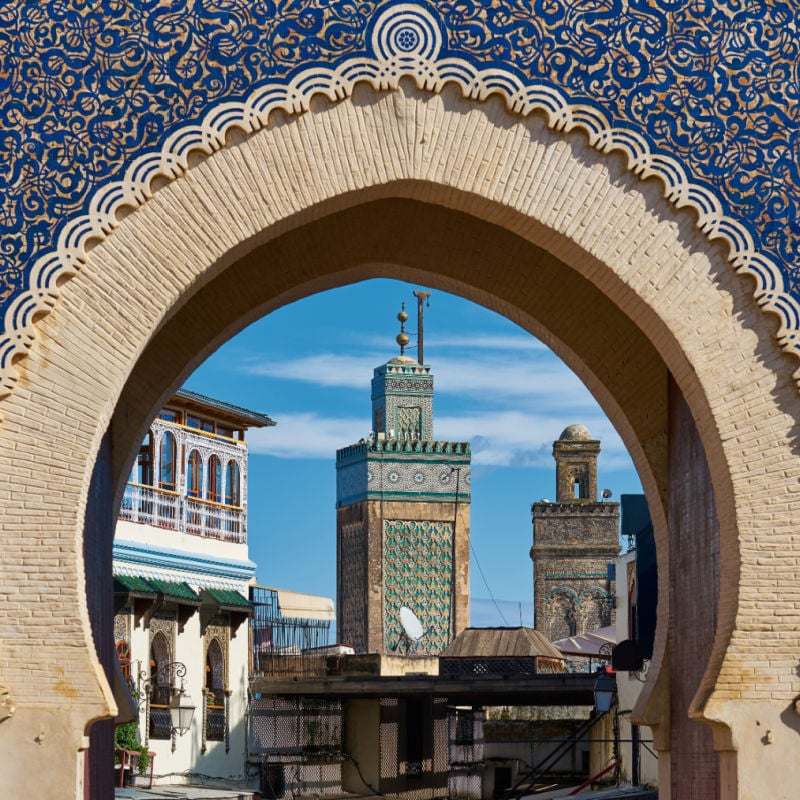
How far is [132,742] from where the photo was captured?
14297mm

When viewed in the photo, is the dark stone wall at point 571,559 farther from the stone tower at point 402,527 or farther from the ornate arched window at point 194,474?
the ornate arched window at point 194,474

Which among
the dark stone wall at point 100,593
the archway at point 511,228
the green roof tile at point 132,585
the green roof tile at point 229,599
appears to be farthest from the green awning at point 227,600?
the archway at point 511,228

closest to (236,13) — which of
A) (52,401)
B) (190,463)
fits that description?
(52,401)

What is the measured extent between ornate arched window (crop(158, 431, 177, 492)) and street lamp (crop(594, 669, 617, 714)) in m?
4.54

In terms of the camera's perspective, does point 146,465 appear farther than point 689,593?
Yes

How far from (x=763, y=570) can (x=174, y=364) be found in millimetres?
2714

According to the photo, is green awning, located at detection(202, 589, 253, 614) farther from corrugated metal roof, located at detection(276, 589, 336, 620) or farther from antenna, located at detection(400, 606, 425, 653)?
antenna, located at detection(400, 606, 425, 653)

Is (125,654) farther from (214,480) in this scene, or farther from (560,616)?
(560,616)

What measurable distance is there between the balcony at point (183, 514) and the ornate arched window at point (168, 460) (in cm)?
15

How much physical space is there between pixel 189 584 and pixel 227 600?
48 centimetres

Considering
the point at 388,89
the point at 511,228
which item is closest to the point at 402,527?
the point at 511,228

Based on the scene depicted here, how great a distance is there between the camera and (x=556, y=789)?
18.7 metres

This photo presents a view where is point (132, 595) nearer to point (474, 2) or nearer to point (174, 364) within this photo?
point (174, 364)

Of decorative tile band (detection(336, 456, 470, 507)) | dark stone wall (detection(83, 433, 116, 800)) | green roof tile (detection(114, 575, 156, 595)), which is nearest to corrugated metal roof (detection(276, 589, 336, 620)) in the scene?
green roof tile (detection(114, 575, 156, 595))
